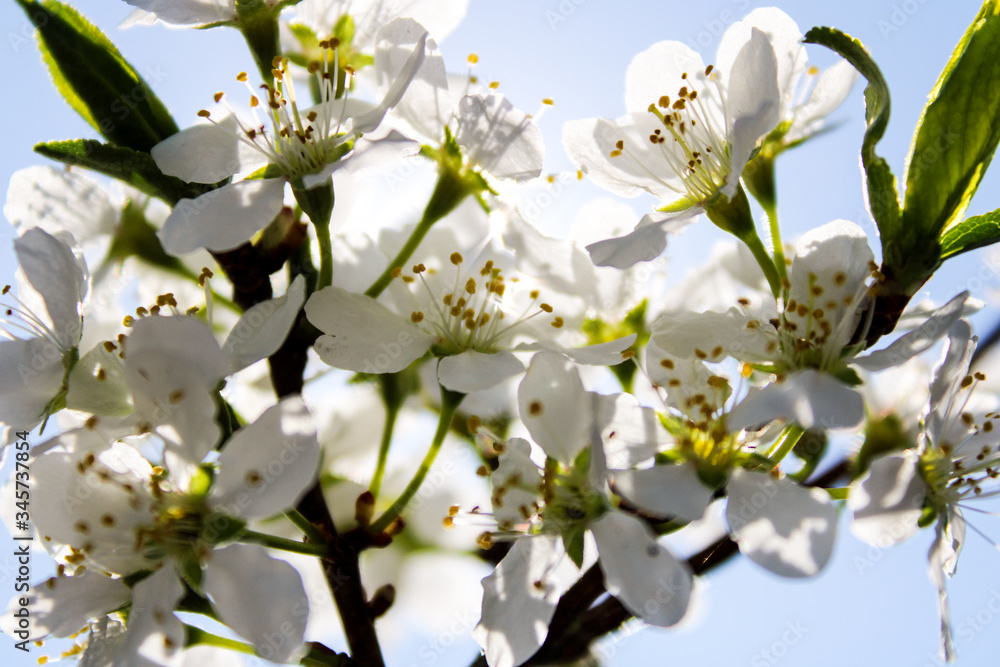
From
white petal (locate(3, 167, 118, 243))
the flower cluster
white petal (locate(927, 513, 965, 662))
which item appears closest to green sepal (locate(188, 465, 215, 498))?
the flower cluster

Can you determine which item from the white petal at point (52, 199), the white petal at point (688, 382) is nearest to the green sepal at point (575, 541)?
the white petal at point (688, 382)

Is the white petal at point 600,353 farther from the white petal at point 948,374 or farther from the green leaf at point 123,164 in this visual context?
the green leaf at point 123,164

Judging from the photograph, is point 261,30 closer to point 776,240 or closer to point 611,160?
point 611,160

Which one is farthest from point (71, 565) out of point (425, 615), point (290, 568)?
point (425, 615)

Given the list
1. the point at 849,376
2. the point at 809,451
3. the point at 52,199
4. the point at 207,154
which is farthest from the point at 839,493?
the point at 52,199

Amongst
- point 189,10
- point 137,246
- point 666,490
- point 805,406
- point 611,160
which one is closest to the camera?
point 805,406

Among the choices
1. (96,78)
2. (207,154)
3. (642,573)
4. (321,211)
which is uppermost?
(96,78)

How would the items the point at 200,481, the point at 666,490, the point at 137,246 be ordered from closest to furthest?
1. the point at 666,490
2. the point at 200,481
3. the point at 137,246
